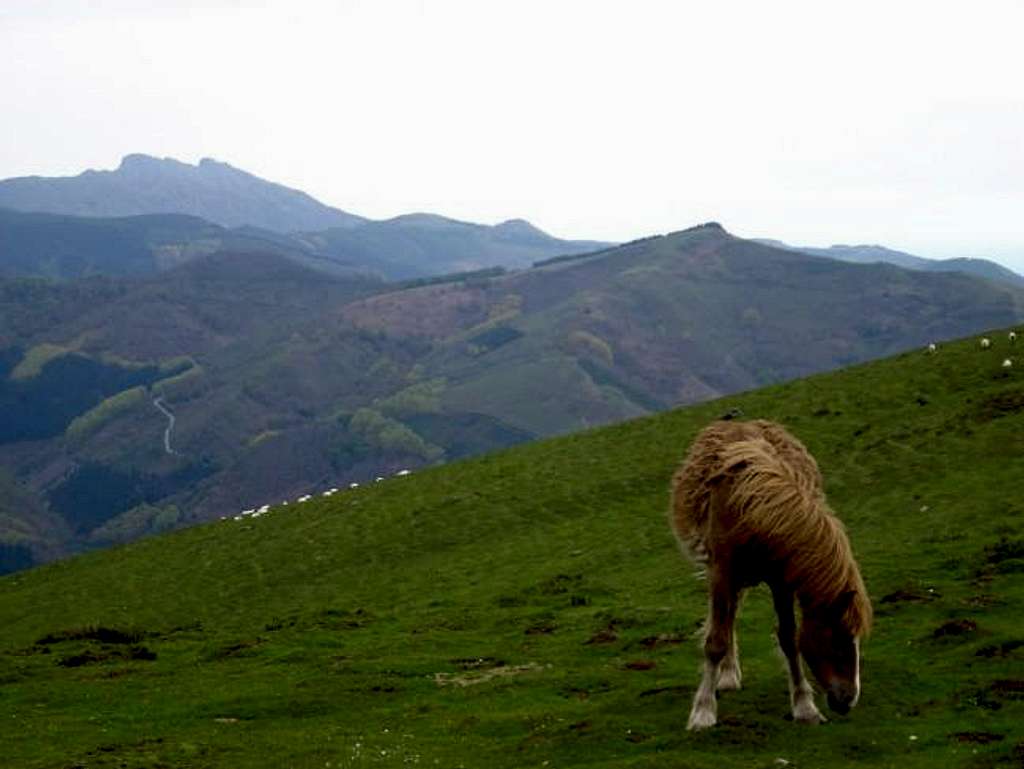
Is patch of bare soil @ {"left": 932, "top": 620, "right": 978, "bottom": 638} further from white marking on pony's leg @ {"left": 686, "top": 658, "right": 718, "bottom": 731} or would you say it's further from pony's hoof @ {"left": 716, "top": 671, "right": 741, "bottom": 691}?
white marking on pony's leg @ {"left": 686, "top": 658, "right": 718, "bottom": 731}

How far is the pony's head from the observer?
48.2 feet

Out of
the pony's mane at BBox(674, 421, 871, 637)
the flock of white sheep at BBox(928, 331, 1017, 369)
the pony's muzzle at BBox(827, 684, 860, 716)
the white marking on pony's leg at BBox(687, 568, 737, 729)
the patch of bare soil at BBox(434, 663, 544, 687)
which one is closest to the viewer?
the pony's mane at BBox(674, 421, 871, 637)

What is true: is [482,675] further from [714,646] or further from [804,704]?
[804,704]

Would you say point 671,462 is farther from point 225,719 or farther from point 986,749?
point 986,749

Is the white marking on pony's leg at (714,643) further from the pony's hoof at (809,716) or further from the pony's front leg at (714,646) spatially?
the pony's hoof at (809,716)

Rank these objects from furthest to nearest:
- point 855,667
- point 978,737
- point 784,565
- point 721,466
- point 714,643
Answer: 1. point 721,466
2. point 714,643
3. point 855,667
4. point 784,565
5. point 978,737

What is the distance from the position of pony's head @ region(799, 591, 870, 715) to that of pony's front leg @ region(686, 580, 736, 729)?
113cm

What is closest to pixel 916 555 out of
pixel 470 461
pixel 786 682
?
pixel 786 682

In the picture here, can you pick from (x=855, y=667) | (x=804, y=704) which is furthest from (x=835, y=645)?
(x=804, y=704)

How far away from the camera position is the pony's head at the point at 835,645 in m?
14.7

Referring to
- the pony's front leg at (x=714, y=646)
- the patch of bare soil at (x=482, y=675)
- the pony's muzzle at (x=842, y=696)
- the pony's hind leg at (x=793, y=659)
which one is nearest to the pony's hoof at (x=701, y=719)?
the pony's front leg at (x=714, y=646)

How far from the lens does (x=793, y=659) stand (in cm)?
1562

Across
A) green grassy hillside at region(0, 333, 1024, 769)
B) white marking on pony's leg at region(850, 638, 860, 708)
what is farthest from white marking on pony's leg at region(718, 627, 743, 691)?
white marking on pony's leg at region(850, 638, 860, 708)

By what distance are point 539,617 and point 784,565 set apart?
16.8m
